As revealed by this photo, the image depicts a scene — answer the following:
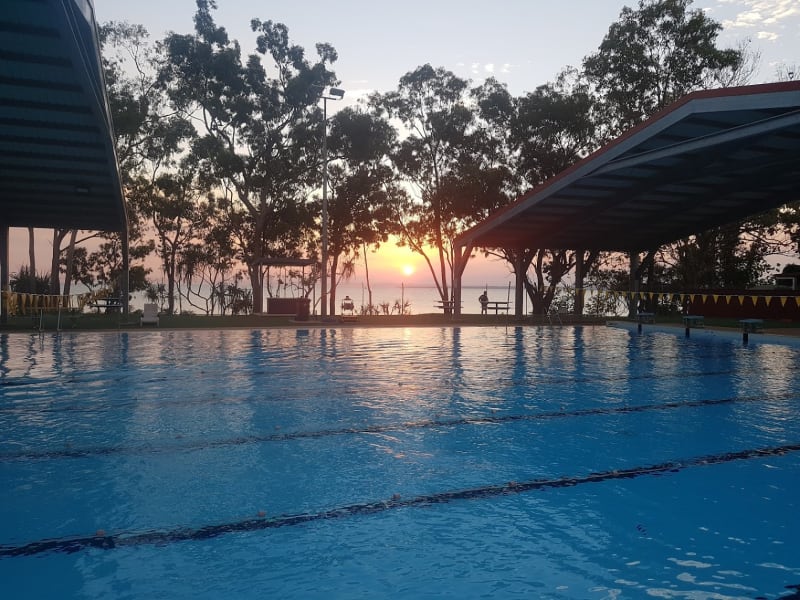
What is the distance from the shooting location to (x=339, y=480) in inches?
209

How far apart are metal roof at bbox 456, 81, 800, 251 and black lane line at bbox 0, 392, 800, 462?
6697mm

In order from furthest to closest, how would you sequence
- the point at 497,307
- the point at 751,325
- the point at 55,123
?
the point at 497,307, the point at 751,325, the point at 55,123

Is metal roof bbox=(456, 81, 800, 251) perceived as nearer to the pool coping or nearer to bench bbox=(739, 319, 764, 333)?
the pool coping

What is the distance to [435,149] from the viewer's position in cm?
3272

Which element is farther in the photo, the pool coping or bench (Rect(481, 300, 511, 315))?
bench (Rect(481, 300, 511, 315))

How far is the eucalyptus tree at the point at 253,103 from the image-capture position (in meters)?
30.5

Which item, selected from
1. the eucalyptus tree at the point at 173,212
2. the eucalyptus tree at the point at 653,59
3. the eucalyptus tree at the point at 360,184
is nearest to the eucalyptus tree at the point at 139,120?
the eucalyptus tree at the point at 173,212

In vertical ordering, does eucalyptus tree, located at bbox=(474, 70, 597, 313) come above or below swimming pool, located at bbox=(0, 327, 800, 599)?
above

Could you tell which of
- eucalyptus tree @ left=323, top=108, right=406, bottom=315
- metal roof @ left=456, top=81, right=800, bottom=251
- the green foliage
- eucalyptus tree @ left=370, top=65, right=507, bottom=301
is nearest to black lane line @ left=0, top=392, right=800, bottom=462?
metal roof @ left=456, top=81, right=800, bottom=251

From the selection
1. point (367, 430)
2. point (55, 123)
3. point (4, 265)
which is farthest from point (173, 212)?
point (367, 430)

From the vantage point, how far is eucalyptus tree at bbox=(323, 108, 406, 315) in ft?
106

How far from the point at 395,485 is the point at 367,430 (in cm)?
202

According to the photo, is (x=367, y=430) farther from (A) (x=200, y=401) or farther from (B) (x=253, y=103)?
(B) (x=253, y=103)

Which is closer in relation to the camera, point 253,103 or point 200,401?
point 200,401
